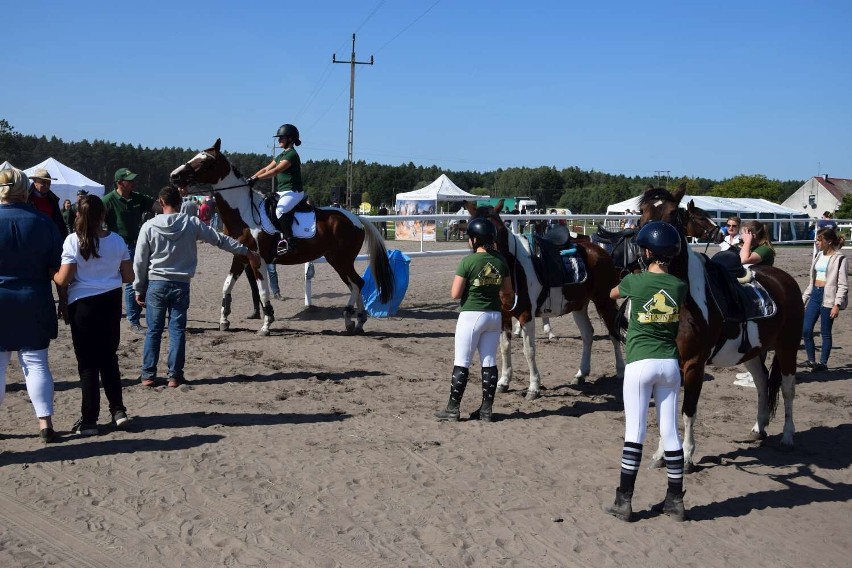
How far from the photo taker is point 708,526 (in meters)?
4.98

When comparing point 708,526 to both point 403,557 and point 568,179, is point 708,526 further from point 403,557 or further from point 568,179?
point 568,179

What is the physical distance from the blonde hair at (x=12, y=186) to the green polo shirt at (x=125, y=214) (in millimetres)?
4993

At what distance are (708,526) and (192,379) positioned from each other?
5670 millimetres

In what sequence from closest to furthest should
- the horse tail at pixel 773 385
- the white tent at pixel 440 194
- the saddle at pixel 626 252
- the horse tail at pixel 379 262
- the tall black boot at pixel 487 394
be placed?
the saddle at pixel 626 252 → the horse tail at pixel 773 385 → the tall black boot at pixel 487 394 → the horse tail at pixel 379 262 → the white tent at pixel 440 194

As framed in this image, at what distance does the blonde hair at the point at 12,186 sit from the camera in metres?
5.62

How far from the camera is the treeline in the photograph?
7656 centimetres

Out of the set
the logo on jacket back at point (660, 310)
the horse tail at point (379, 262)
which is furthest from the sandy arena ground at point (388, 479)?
the horse tail at point (379, 262)

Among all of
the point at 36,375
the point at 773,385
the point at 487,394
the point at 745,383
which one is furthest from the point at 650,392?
the point at 745,383

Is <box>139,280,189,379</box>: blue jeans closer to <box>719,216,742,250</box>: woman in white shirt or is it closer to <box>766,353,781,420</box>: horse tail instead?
<box>766,353,781,420</box>: horse tail

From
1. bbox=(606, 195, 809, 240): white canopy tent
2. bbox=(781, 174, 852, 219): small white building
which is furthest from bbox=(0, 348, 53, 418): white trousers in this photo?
bbox=(781, 174, 852, 219): small white building

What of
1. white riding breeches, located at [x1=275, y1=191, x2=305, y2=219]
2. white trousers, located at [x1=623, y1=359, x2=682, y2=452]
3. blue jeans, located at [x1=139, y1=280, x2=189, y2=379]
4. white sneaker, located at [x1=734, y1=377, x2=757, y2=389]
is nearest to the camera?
white trousers, located at [x1=623, y1=359, x2=682, y2=452]

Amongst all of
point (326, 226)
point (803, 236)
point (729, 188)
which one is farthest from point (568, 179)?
point (326, 226)

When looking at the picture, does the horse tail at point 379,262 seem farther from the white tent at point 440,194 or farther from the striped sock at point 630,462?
the white tent at point 440,194

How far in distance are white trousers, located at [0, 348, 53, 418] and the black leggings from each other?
0.91ft
